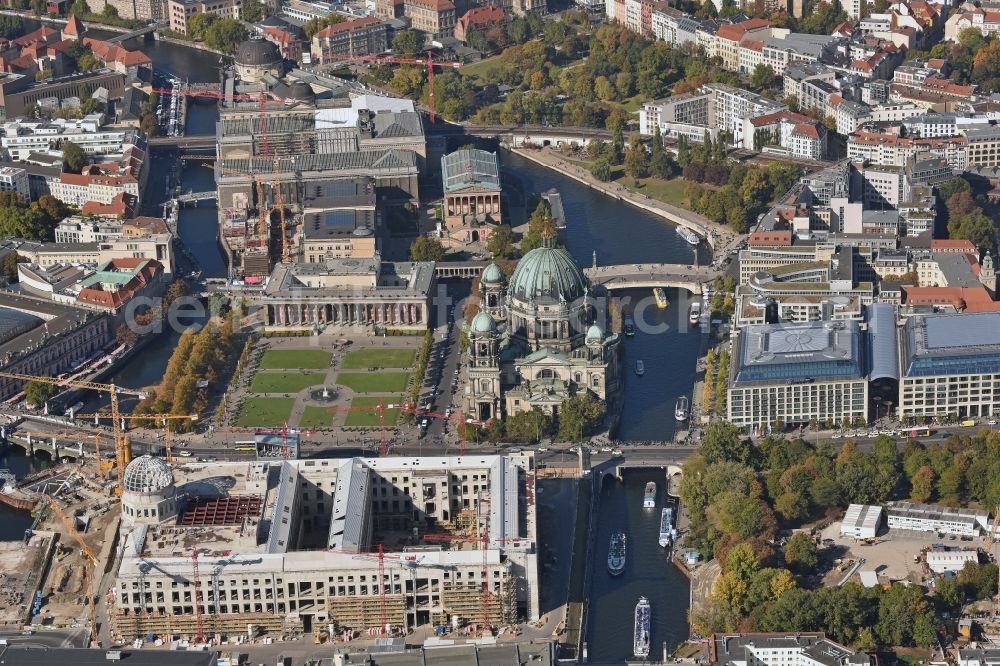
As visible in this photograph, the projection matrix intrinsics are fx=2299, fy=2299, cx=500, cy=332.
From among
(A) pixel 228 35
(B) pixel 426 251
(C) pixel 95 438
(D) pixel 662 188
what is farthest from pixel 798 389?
(A) pixel 228 35

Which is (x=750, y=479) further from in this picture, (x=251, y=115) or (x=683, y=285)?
(x=251, y=115)

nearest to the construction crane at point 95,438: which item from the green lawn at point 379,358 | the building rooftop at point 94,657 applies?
the green lawn at point 379,358

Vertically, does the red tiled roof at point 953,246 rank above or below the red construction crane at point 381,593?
above

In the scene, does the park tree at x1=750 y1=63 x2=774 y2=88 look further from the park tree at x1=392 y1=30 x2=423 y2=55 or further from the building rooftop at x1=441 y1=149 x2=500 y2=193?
the park tree at x1=392 y1=30 x2=423 y2=55

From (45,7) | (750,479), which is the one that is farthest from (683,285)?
(45,7)

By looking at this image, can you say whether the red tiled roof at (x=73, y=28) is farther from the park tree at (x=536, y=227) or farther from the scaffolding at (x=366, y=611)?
the scaffolding at (x=366, y=611)

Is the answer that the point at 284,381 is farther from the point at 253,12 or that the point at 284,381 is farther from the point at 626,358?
the point at 253,12

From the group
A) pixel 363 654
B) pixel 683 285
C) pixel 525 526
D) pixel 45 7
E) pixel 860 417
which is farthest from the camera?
pixel 45 7
